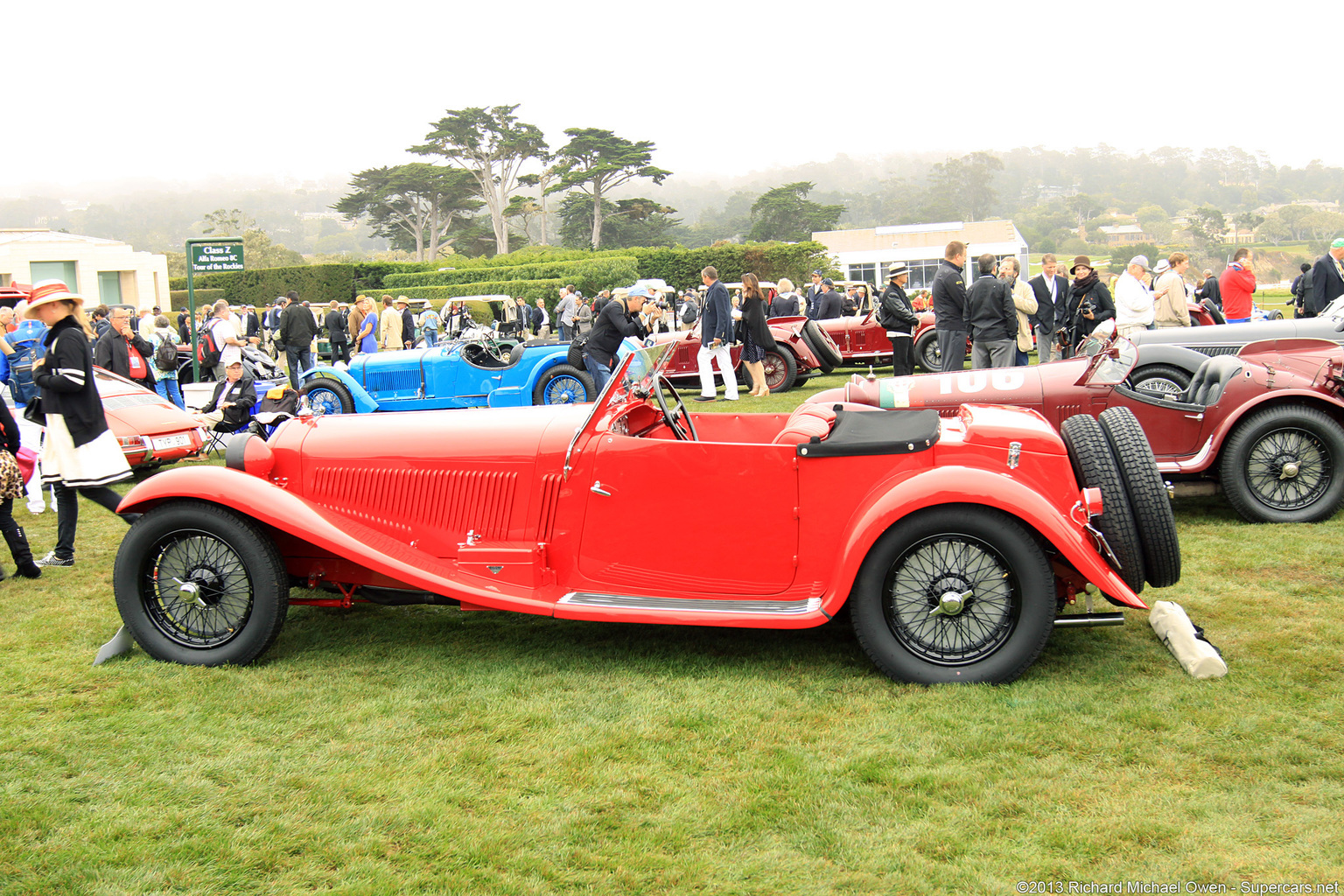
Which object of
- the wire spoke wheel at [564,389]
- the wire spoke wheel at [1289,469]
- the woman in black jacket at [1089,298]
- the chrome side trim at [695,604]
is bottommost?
the chrome side trim at [695,604]

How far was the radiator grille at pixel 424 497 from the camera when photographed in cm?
408

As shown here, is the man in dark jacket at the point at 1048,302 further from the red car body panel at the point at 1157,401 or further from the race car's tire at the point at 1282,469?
the race car's tire at the point at 1282,469

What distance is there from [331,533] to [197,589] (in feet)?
2.25

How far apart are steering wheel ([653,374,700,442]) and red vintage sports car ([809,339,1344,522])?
1365mm

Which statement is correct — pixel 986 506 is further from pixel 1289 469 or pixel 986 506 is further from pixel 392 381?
pixel 392 381

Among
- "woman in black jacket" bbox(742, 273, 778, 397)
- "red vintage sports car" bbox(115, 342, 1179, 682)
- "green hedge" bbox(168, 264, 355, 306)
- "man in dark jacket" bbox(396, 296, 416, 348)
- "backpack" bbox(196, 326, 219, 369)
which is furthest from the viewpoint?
"green hedge" bbox(168, 264, 355, 306)

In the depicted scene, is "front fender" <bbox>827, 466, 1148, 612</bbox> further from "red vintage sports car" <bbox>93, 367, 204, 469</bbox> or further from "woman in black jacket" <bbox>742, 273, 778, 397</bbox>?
"woman in black jacket" <bbox>742, 273, 778, 397</bbox>

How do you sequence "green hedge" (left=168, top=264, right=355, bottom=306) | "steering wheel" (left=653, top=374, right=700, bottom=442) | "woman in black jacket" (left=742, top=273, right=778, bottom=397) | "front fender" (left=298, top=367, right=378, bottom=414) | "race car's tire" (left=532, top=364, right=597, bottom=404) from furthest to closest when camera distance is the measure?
"green hedge" (left=168, top=264, right=355, bottom=306), "woman in black jacket" (left=742, top=273, right=778, bottom=397), "race car's tire" (left=532, top=364, right=597, bottom=404), "front fender" (left=298, top=367, right=378, bottom=414), "steering wheel" (left=653, top=374, right=700, bottom=442)

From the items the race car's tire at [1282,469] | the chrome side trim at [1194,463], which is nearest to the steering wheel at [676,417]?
the chrome side trim at [1194,463]

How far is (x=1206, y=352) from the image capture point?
7.22 meters

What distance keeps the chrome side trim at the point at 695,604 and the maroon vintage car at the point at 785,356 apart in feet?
31.2

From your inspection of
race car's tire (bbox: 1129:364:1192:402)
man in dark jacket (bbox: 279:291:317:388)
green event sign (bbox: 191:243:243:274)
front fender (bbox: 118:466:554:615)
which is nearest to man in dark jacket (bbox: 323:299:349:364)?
man in dark jacket (bbox: 279:291:317:388)

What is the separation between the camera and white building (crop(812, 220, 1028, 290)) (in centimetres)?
6167

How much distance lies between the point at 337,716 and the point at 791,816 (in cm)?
185
